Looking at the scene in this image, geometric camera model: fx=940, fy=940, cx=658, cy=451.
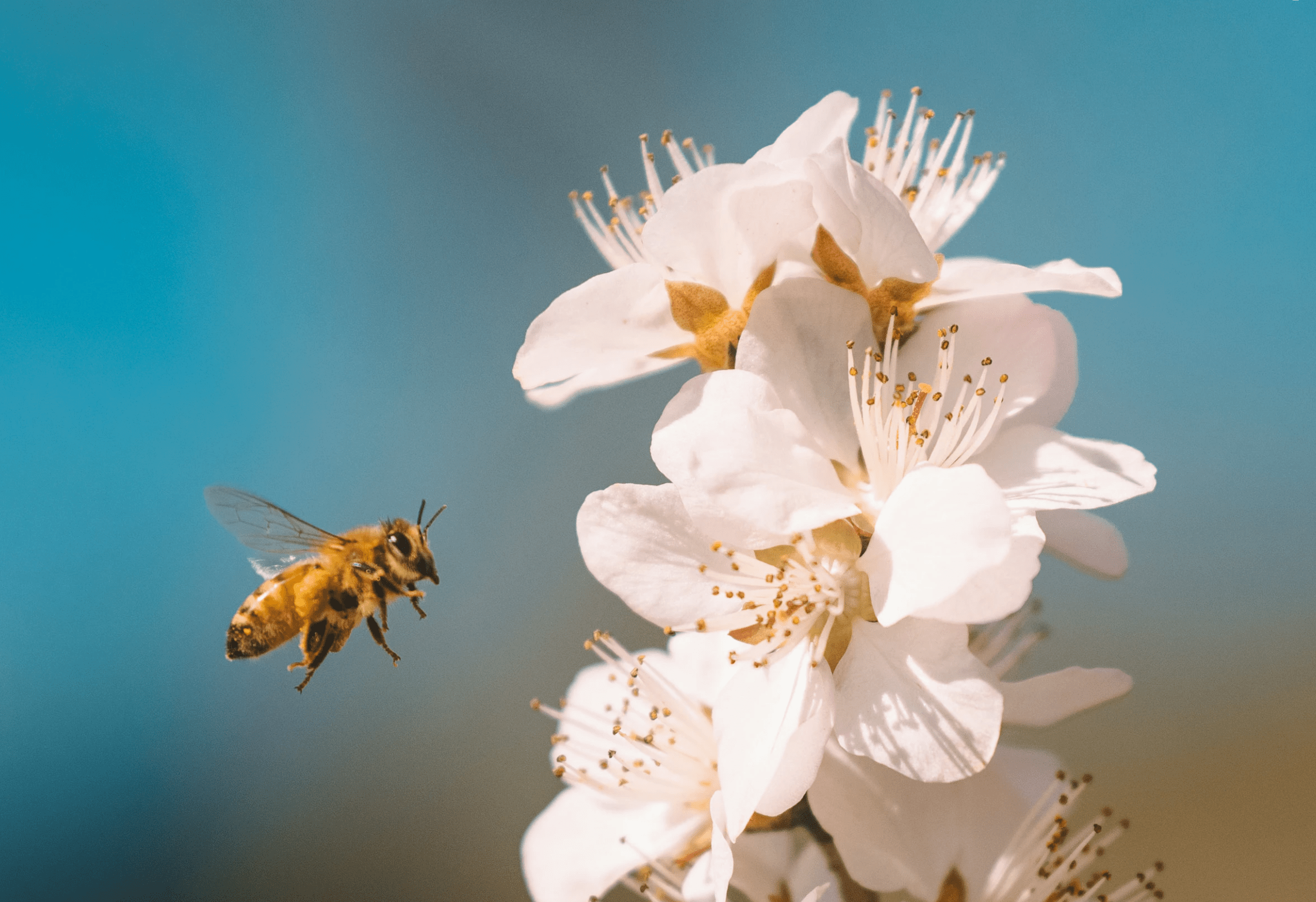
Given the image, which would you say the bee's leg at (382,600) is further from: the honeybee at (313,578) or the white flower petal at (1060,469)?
the white flower petal at (1060,469)

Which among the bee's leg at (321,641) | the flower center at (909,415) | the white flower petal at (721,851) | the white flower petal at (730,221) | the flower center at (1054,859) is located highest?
the white flower petal at (730,221)

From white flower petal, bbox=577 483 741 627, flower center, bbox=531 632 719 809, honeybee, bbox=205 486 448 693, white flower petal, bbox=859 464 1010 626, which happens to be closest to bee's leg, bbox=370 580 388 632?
honeybee, bbox=205 486 448 693

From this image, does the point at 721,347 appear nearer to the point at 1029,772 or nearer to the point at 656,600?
the point at 656,600

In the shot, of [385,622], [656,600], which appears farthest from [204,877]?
[656,600]

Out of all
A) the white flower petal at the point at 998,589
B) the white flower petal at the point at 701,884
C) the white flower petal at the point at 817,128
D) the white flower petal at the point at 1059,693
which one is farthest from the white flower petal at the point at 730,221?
the white flower petal at the point at 701,884

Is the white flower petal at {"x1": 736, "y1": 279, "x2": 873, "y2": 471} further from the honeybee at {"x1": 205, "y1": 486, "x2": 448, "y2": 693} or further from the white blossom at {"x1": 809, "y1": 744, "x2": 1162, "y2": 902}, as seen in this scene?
the honeybee at {"x1": 205, "y1": 486, "x2": 448, "y2": 693}

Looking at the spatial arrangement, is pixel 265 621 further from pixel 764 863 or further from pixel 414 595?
pixel 764 863

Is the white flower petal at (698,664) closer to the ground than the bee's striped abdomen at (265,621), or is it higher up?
closer to the ground
